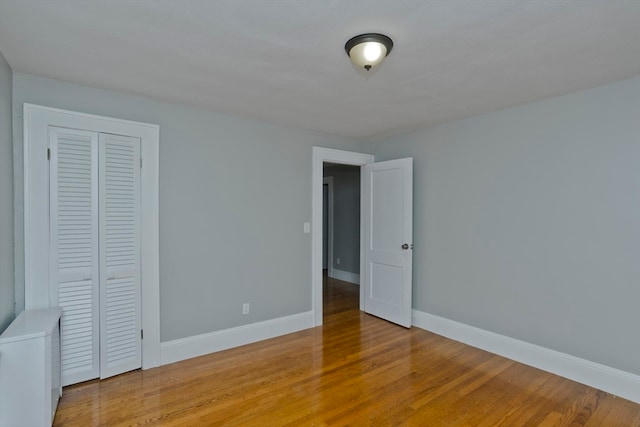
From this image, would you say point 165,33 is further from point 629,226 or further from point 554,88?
point 629,226

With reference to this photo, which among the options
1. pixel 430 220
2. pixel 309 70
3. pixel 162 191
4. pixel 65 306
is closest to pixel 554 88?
pixel 430 220

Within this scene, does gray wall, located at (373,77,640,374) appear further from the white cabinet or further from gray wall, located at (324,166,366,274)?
the white cabinet

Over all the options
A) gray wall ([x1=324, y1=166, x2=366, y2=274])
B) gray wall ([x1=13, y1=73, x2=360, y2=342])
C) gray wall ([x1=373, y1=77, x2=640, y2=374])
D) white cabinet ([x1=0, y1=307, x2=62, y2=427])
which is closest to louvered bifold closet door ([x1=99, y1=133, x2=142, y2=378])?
gray wall ([x1=13, y1=73, x2=360, y2=342])

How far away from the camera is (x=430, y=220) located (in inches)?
147

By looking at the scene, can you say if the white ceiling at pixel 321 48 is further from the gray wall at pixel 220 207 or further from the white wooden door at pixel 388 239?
the white wooden door at pixel 388 239

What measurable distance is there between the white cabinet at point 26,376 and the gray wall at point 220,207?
0.65 m

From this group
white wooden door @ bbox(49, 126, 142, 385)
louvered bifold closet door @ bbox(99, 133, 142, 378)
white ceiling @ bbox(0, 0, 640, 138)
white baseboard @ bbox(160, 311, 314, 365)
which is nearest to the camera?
white ceiling @ bbox(0, 0, 640, 138)

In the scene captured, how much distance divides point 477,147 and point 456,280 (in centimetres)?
143

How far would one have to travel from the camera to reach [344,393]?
2418 mm

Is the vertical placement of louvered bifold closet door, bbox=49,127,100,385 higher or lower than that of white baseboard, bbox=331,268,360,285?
higher

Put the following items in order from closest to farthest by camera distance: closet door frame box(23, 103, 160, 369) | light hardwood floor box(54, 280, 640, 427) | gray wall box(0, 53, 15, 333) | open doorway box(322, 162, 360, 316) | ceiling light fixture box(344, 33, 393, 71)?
ceiling light fixture box(344, 33, 393, 71) → gray wall box(0, 53, 15, 333) → light hardwood floor box(54, 280, 640, 427) → closet door frame box(23, 103, 160, 369) → open doorway box(322, 162, 360, 316)

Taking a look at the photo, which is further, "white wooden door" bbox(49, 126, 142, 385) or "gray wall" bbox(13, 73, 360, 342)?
"gray wall" bbox(13, 73, 360, 342)

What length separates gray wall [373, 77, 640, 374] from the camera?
2.41 m

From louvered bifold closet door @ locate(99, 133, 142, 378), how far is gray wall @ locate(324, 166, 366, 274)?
3922mm
